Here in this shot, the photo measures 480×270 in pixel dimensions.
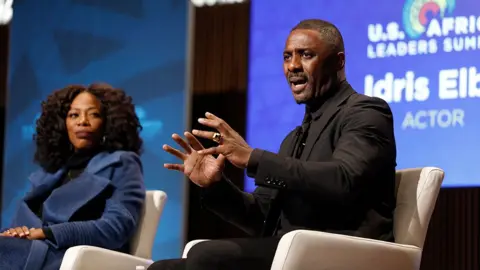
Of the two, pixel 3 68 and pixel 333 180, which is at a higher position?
pixel 3 68

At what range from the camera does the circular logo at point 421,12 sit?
4.03m

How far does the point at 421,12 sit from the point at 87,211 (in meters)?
1.85

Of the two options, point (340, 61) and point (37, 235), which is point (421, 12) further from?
point (37, 235)

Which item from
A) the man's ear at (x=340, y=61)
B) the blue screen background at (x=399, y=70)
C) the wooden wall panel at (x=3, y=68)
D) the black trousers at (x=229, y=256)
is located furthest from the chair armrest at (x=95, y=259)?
the wooden wall panel at (x=3, y=68)

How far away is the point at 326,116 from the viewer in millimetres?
2660

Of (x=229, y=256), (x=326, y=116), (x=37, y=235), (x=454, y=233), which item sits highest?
(x=326, y=116)

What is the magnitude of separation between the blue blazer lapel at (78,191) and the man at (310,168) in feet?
2.38

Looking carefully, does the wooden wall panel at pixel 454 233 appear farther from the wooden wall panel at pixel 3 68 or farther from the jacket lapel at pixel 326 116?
the wooden wall panel at pixel 3 68

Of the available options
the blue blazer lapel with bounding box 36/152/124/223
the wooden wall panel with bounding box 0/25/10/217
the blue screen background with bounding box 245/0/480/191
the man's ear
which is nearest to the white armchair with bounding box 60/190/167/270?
the blue blazer lapel with bounding box 36/152/124/223

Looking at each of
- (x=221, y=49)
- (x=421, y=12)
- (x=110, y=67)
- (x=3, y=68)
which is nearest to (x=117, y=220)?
(x=421, y=12)

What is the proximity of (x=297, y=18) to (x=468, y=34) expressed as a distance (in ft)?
3.15

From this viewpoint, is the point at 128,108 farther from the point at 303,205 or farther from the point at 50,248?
the point at 303,205

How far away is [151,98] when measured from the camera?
5.24m

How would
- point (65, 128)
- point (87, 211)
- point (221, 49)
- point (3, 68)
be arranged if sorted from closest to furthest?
1. point (87, 211)
2. point (65, 128)
3. point (221, 49)
4. point (3, 68)
